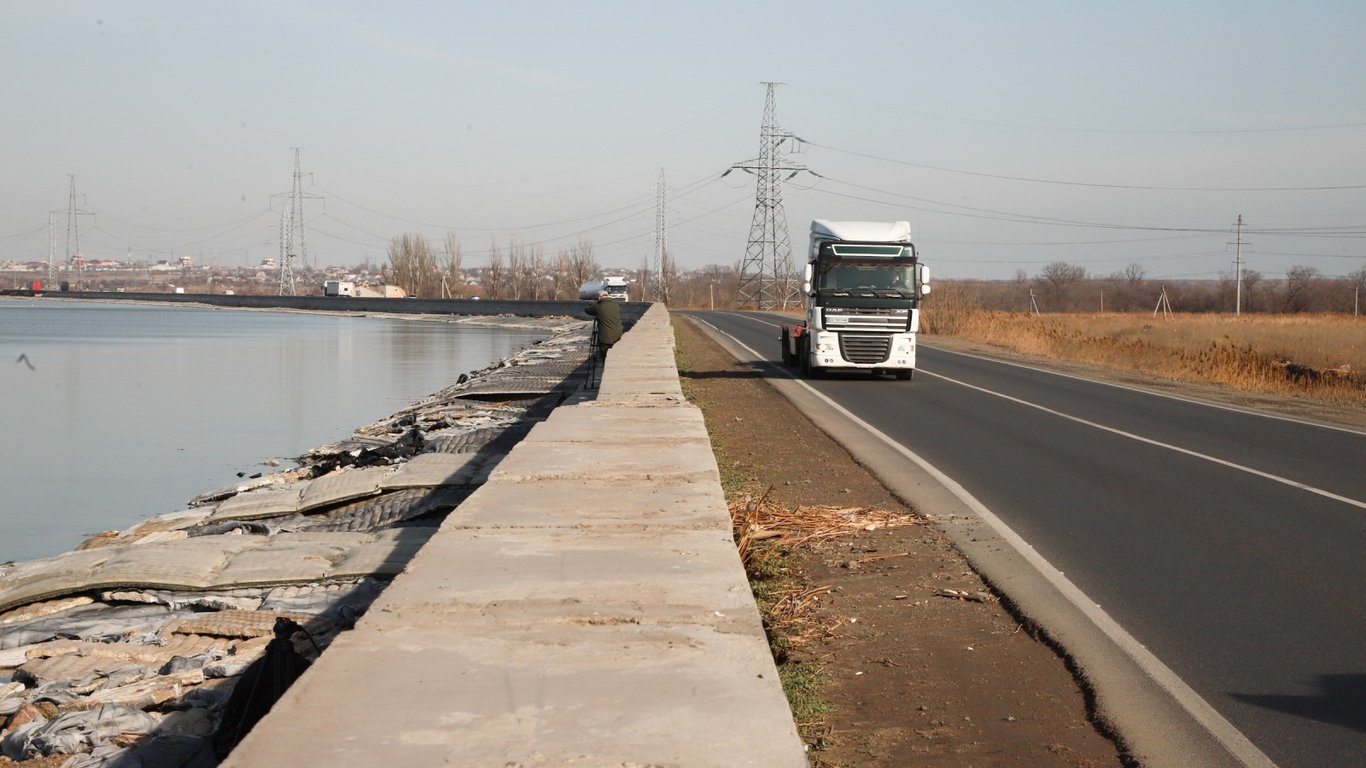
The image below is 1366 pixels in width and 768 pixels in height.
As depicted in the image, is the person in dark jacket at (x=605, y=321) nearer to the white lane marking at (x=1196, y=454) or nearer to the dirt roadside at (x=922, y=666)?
the white lane marking at (x=1196, y=454)

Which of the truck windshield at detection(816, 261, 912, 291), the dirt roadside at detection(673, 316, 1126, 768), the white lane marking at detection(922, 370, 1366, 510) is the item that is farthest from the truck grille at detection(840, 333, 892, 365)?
the dirt roadside at detection(673, 316, 1126, 768)

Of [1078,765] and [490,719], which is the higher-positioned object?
[490,719]

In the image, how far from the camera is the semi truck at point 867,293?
26.1m

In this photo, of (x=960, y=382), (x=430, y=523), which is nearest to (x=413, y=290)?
(x=960, y=382)

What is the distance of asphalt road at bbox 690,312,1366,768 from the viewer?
630 cm

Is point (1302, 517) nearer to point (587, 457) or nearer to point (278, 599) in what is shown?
point (587, 457)

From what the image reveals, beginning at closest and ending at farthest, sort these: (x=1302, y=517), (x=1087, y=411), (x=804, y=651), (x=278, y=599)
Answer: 1. (x=804, y=651)
2. (x=278, y=599)
3. (x=1302, y=517)
4. (x=1087, y=411)

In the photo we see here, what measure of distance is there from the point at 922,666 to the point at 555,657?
2.59 m

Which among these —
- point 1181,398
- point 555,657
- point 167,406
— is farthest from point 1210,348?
point 555,657

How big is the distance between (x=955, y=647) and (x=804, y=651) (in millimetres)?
839

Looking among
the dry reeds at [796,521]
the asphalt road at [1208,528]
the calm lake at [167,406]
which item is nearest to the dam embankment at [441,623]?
the dry reeds at [796,521]

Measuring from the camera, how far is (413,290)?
6102 inches

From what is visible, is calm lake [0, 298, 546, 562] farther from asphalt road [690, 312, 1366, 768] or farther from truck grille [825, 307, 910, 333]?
asphalt road [690, 312, 1366, 768]

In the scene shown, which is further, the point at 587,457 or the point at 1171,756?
the point at 587,457
